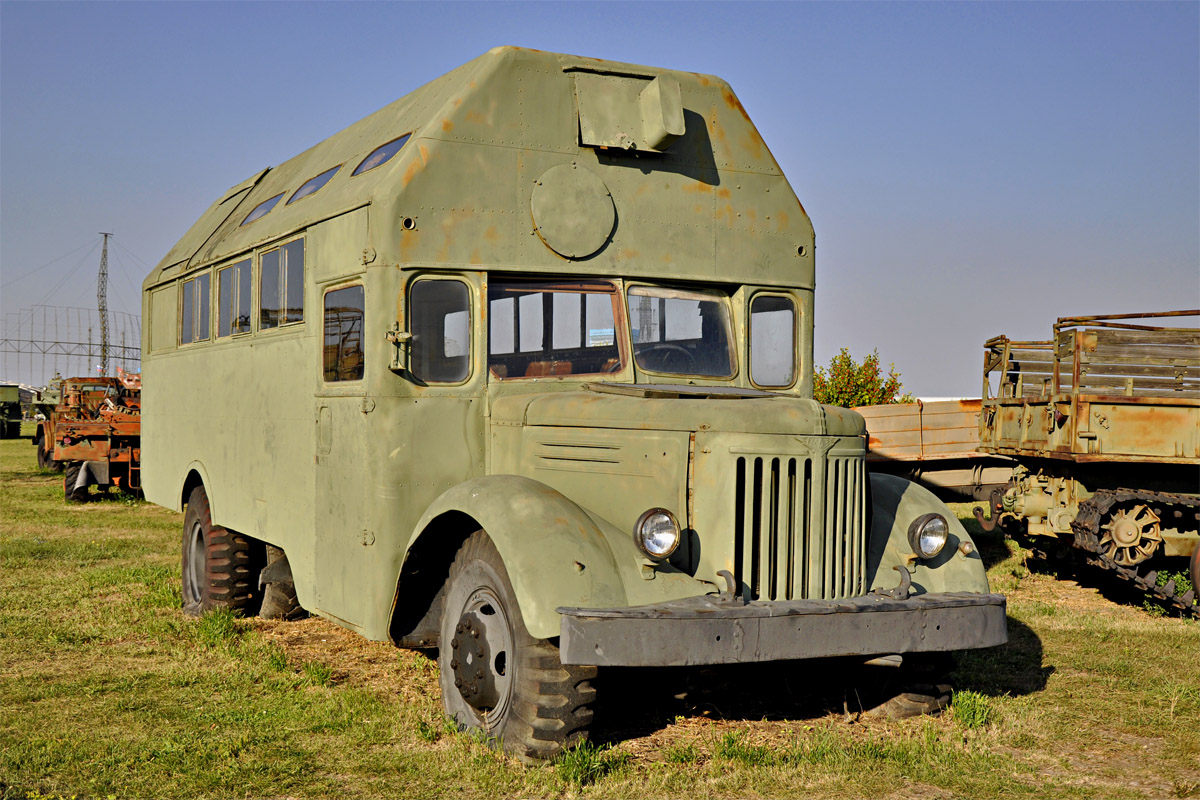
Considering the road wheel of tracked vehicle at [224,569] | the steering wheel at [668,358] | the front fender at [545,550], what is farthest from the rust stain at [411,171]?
the road wheel of tracked vehicle at [224,569]

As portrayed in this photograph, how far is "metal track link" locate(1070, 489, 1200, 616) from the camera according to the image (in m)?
9.91

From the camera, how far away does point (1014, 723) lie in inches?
245

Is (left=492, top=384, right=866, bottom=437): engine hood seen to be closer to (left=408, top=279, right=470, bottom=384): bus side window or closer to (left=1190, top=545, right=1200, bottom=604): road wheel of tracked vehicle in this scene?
(left=408, top=279, right=470, bottom=384): bus side window

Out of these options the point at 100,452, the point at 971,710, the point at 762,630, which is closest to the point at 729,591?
the point at 762,630

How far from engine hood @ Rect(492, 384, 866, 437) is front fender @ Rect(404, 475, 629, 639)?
0.44 metres

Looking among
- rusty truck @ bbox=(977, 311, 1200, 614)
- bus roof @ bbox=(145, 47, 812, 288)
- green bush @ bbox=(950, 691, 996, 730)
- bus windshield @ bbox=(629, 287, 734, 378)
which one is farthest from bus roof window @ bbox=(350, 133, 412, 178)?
rusty truck @ bbox=(977, 311, 1200, 614)

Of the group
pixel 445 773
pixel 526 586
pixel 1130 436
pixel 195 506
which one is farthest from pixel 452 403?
pixel 1130 436

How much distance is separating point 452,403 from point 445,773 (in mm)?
1897

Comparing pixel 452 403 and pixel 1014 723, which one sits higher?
pixel 452 403

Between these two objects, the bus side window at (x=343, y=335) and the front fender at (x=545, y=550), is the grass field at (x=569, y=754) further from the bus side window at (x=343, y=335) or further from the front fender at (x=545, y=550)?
the bus side window at (x=343, y=335)

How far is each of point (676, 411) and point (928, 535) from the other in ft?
4.81

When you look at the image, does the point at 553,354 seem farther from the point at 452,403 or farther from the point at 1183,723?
the point at 1183,723

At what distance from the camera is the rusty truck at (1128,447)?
32.7 feet

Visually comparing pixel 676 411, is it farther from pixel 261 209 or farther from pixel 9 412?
pixel 9 412
